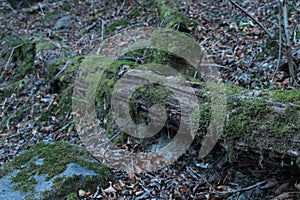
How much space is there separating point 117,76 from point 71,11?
701cm

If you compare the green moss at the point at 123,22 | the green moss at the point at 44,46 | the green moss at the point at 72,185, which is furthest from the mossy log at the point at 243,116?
the green moss at the point at 123,22

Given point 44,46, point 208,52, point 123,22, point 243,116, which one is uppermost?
point 123,22

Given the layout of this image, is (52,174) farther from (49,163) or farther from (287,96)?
(287,96)

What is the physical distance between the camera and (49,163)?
348 cm

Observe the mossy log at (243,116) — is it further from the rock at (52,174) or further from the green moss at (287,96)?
the rock at (52,174)

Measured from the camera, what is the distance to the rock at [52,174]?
10.2ft

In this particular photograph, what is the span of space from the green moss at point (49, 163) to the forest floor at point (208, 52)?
0.40 meters

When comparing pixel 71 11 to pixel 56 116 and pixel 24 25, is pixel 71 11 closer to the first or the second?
pixel 24 25

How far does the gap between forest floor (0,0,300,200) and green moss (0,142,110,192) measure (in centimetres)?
40

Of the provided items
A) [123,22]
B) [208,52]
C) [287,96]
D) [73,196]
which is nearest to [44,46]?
[123,22]

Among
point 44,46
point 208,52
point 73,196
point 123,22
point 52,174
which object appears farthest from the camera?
point 123,22

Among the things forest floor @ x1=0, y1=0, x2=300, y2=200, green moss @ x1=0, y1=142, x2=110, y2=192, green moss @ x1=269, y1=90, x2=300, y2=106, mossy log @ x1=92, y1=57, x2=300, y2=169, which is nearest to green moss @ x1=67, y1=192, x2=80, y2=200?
green moss @ x1=0, y1=142, x2=110, y2=192

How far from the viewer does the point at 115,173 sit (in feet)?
11.5

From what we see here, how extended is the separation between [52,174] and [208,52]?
11.2 ft
